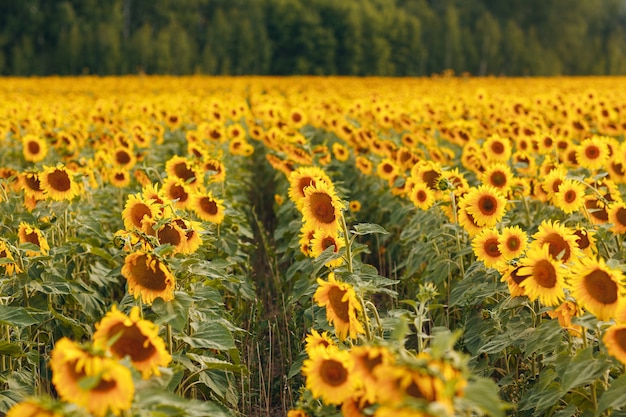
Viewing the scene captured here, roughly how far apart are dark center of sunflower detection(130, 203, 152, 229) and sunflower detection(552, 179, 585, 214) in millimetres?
2188

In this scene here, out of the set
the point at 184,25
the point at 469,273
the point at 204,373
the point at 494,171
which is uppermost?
the point at 184,25

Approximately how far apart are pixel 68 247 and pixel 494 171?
2.54m

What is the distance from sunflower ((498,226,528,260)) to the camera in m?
3.20

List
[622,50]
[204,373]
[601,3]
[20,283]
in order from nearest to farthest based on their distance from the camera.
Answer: [204,373] → [20,283] → [622,50] → [601,3]

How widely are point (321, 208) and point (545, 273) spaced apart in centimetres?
97

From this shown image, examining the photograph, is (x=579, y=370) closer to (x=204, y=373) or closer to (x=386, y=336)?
(x=386, y=336)

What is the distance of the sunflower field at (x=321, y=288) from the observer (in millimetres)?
1949

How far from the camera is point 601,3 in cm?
6234

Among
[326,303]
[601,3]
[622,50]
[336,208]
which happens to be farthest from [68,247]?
[601,3]

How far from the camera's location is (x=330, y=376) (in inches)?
83.0

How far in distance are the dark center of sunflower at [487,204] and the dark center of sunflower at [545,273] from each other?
117 centimetres

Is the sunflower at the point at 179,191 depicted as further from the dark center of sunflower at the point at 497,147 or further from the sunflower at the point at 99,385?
the dark center of sunflower at the point at 497,147

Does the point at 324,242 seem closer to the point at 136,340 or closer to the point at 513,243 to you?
the point at 513,243

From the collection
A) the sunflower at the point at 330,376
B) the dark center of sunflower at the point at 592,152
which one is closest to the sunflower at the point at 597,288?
the sunflower at the point at 330,376
